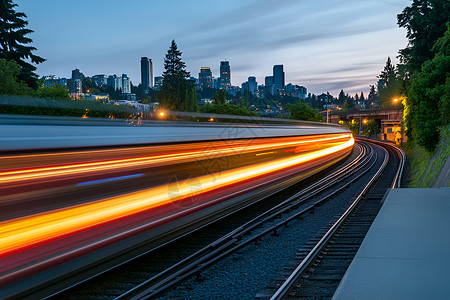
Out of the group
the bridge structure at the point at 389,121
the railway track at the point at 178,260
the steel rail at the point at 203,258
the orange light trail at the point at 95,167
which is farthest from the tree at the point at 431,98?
the bridge structure at the point at 389,121

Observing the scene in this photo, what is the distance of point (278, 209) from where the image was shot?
1338cm

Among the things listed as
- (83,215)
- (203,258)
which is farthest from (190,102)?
(83,215)

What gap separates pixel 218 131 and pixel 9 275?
6.71 meters

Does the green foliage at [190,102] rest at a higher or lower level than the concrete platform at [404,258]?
higher

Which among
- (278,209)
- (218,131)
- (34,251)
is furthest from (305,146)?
(34,251)

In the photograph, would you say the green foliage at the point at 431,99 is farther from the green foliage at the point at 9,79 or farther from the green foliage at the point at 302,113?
the green foliage at the point at 302,113

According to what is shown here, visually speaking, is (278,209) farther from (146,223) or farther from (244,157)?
(146,223)

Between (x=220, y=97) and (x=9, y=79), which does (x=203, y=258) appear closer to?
(x=9, y=79)

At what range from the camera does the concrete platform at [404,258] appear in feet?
18.4

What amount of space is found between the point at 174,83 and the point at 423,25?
190ft

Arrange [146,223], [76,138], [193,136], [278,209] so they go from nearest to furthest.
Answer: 1. [76,138]
2. [146,223]
3. [193,136]
4. [278,209]

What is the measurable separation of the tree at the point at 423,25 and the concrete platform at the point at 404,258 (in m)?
29.9

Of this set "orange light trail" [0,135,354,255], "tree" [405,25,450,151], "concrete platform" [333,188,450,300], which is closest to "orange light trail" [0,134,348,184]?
"orange light trail" [0,135,354,255]

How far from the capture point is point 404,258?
7.01 m
